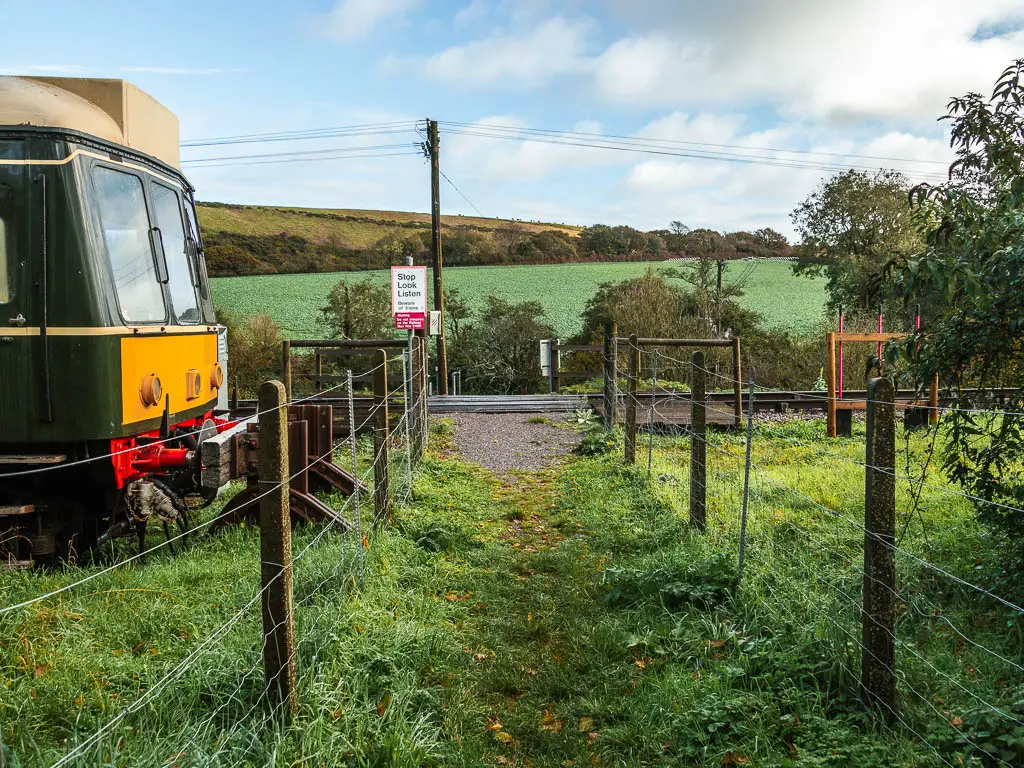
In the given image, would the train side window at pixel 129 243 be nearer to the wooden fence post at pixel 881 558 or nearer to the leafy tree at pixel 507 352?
the wooden fence post at pixel 881 558

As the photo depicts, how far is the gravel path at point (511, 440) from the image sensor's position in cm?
1091

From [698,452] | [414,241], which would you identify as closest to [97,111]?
[698,452]

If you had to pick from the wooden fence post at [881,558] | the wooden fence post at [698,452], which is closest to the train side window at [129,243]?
the wooden fence post at [698,452]

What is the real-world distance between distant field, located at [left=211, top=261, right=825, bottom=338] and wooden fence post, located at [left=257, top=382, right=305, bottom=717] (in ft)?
99.5

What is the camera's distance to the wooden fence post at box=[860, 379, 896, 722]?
134 inches

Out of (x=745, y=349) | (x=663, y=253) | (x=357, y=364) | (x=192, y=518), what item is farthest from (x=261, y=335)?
(x=663, y=253)

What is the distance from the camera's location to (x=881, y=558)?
343 cm

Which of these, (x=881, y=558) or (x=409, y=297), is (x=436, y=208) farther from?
(x=881, y=558)

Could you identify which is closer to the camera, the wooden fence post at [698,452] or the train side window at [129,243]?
the train side window at [129,243]

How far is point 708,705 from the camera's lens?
11.6 ft

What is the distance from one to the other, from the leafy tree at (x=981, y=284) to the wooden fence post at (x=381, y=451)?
3.88 m

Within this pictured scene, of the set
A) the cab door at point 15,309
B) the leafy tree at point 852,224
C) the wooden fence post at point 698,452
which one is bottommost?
the wooden fence post at point 698,452

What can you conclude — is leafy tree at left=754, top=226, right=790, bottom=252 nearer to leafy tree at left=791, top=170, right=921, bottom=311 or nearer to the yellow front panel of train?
leafy tree at left=791, top=170, right=921, bottom=311

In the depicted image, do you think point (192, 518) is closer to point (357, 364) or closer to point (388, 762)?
point (388, 762)
